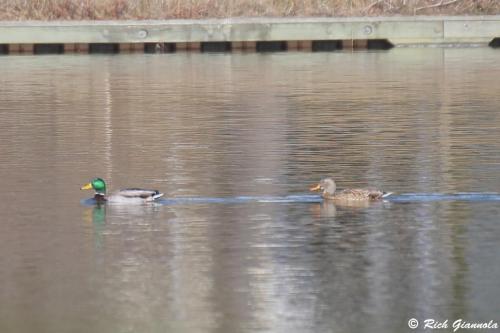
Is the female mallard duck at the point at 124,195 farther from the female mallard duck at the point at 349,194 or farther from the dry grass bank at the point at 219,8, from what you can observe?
the dry grass bank at the point at 219,8

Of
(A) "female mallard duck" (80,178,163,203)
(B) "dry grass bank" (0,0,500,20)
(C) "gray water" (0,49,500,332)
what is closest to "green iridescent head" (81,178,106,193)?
(A) "female mallard duck" (80,178,163,203)

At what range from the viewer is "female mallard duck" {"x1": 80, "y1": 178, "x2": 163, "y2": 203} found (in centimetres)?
1930

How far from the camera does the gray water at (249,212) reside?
47.1ft

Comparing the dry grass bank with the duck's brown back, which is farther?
the dry grass bank

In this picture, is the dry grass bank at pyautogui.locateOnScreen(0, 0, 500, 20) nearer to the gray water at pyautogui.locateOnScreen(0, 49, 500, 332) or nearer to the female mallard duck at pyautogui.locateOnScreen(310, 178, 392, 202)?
the gray water at pyautogui.locateOnScreen(0, 49, 500, 332)

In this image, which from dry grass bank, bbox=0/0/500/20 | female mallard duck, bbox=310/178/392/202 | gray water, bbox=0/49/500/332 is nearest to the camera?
gray water, bbox=0/49/500/332

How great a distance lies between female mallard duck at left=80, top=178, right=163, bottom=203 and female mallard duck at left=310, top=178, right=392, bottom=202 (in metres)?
2.10

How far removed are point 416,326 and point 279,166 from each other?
377 inches

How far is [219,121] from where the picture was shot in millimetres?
29672

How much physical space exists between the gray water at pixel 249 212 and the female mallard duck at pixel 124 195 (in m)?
0.16

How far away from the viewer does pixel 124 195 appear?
1942 cm

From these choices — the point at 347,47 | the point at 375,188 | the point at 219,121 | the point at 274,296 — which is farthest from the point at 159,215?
the point at 347,47

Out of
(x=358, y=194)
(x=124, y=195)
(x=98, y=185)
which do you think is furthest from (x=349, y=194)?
(x=98, y=185)

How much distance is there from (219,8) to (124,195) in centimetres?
3355
